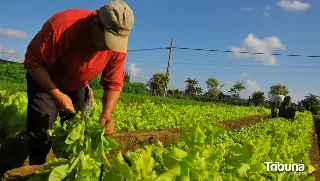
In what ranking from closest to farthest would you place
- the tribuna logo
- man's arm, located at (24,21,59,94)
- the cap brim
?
the tribuna logo, the cap brim, man's arm, located at (24,21,59,94)

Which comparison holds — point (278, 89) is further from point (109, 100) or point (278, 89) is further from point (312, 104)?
point (109, 100)

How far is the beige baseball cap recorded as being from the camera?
9.84 ft

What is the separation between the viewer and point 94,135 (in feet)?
10.1

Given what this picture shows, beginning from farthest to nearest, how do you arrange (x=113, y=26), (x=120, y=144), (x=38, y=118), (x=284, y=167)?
(x=120, y=144), (x=38, y=118), (x=113, y=26), (x=284, y=167)

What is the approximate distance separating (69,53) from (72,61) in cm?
8

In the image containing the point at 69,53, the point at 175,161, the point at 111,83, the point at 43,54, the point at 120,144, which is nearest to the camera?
the point at 175,161

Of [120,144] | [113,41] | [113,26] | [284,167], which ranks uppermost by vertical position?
[113,26]

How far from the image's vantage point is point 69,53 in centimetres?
339

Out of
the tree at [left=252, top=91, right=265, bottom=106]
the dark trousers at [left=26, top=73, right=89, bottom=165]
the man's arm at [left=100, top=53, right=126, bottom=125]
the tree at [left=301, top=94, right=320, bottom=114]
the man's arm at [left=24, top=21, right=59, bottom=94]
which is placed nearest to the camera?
the man's arm at [left=24, top=21, right=59, bottom=94]

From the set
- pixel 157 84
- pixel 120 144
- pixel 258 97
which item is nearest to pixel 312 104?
pixel 258 97

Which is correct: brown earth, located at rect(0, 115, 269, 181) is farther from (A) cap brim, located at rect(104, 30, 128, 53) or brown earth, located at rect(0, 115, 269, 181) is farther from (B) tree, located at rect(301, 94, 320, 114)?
(B) tree, located at rect(301, 94, 320, 114)

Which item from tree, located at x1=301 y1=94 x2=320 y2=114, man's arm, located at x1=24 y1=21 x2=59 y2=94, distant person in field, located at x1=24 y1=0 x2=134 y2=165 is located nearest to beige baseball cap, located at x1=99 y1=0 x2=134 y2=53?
distant person in field, located at x1=24 y1=0 x2=134 y2=165

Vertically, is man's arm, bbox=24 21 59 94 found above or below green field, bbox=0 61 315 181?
above

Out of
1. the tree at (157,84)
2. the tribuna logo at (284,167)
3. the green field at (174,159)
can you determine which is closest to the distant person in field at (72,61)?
the green field at (174,159)
